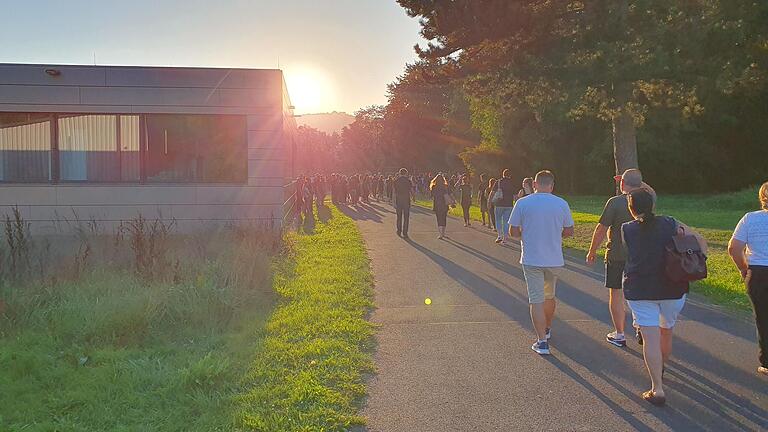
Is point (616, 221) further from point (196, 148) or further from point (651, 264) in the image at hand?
point (196, 148)

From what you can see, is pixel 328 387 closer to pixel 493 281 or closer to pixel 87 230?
pixel 493 281

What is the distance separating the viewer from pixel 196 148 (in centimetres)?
1764

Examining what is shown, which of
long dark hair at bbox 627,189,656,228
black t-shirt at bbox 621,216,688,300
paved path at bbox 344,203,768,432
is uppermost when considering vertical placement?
long dark hair at bbox 627,189,656,228

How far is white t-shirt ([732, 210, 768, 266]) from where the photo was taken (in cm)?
555

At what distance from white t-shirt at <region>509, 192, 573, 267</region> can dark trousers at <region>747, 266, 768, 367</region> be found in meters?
1.65

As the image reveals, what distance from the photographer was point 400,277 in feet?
36.1

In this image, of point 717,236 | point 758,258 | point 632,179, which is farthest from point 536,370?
point 717,236

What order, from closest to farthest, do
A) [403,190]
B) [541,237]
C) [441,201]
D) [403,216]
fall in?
[541,237]
[441,201]
[403,190]
[403,216]

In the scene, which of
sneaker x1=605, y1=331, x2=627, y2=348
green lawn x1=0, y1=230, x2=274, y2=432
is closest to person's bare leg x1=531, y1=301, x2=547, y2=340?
sneaker x1=605, y1=331, x2=627, y2=348

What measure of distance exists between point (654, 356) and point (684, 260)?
775 mm

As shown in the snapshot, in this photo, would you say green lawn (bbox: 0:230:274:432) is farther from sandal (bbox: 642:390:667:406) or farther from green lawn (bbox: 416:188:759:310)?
green lawn (bbox: 416:188:759:310)

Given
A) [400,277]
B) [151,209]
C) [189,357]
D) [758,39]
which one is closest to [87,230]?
[151,209]

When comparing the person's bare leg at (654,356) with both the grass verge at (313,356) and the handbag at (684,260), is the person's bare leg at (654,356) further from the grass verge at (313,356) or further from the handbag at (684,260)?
the grass verge at (313,356)

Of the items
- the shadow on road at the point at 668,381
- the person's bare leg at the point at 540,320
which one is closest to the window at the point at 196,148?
the shadow on road at the point at 668,381
